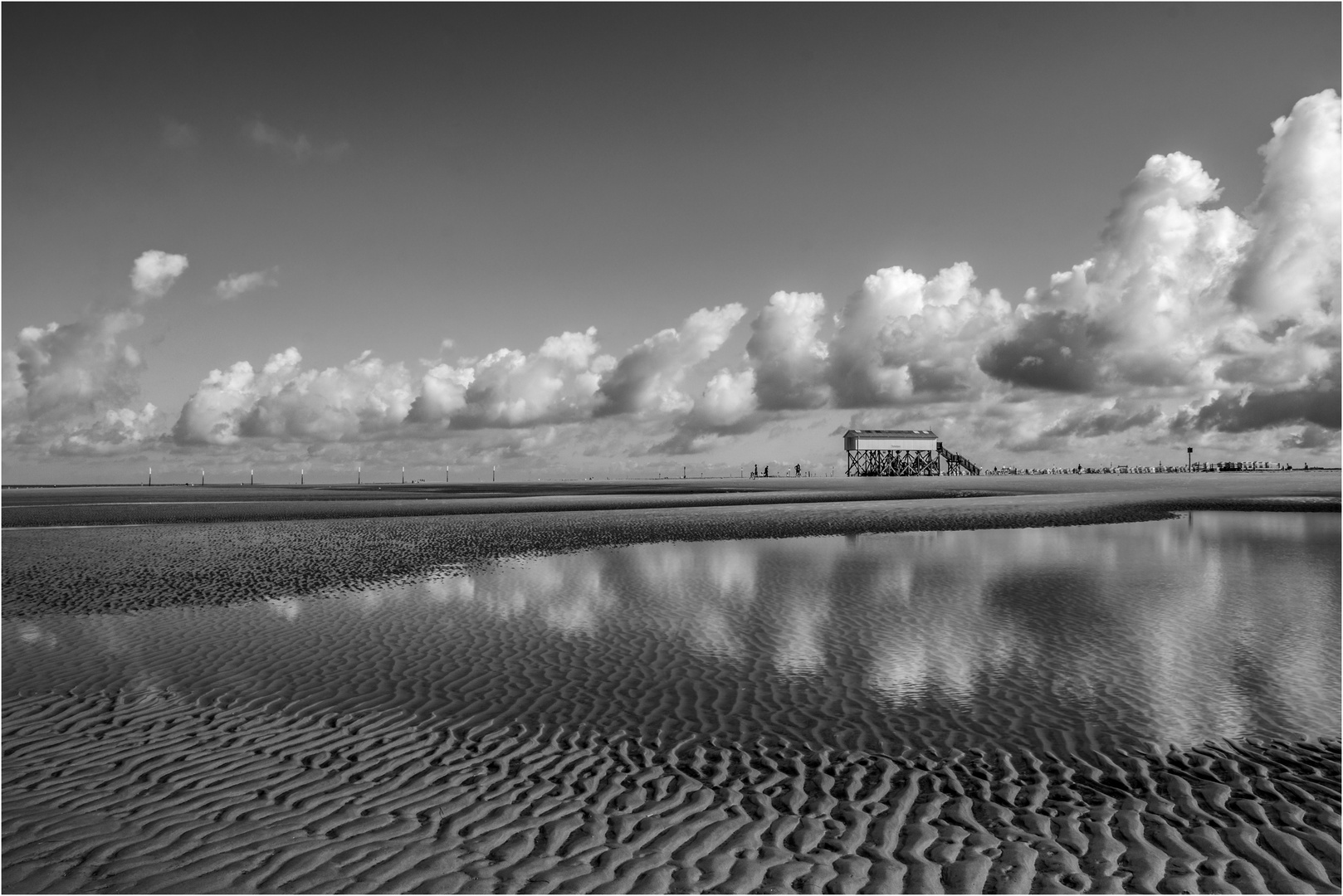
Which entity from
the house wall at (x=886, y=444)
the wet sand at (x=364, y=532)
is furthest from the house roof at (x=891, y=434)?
the wet sand at (x=364, y=532)

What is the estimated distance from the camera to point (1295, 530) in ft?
121

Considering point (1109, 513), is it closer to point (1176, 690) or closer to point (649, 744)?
point (1176, 690)

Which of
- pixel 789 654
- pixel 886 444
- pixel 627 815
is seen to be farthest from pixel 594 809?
pixel 886 444

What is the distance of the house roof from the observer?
522 feet

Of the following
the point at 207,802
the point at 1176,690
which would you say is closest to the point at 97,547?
the point at 207,802

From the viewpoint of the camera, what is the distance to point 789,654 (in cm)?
1438

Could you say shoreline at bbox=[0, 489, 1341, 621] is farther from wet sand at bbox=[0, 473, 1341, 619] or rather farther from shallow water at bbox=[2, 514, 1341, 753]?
shallow water at bbox=[2, 514, 1341, 753]

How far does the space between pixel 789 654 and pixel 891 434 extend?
504 feet

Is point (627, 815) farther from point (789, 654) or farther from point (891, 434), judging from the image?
point (891, 434)

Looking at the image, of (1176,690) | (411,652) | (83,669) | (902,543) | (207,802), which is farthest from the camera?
(902,543)

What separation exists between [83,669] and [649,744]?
10.8 metres

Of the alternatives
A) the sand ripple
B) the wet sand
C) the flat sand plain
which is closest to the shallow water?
the flat sand plain

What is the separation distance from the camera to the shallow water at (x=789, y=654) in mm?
10797

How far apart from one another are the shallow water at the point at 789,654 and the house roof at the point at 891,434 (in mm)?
135271
